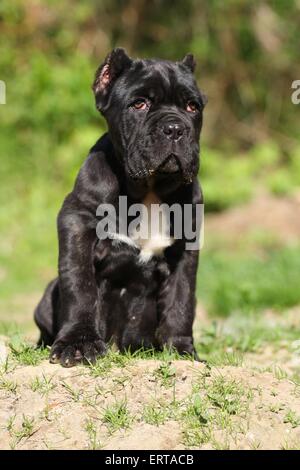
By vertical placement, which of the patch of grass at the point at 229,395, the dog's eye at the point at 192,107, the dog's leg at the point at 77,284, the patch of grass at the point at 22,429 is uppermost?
the dog's eye at the point at 192,107

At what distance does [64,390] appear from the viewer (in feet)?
13.7

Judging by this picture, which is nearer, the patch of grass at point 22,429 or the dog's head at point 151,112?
the patch of grass at point 22,429

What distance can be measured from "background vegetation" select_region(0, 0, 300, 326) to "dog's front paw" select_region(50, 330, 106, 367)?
207 inches

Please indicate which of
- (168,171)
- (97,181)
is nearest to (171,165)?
(168,171)

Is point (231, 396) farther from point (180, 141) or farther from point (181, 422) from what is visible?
point (180, 141)

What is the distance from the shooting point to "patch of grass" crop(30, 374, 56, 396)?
13.7ft

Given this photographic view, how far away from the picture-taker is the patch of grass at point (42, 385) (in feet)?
13.7

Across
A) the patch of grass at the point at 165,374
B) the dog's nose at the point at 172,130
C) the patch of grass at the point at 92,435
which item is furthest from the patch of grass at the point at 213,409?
the dog's nose at the point at 172,130

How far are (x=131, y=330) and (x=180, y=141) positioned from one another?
1.21 metres

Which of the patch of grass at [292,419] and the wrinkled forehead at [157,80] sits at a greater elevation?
the wrinkled forehead at [157,80]

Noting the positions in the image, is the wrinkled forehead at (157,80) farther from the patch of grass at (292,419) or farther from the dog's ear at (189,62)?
the patch of grass at (292,419)

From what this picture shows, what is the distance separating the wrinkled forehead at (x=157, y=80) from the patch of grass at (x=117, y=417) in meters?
1.85

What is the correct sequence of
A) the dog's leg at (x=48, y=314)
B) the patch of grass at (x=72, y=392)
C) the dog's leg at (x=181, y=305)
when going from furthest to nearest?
the dog's leg at (x=48, y=314)
the dog's leg at (x=181, y=305)
the patch of grass at (x=72, y=392)

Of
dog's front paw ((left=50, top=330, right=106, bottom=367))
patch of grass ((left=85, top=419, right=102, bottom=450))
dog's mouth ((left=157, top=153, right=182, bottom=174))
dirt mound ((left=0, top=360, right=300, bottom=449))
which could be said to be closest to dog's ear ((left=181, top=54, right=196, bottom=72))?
dog's mouth ((left=157, top=153, right=182, bottom=174))
